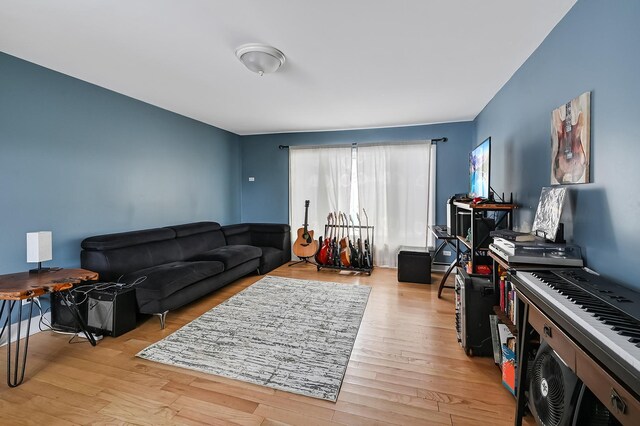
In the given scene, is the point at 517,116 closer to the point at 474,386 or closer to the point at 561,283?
the point at 561,283

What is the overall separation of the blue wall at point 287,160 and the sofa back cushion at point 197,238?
124 centimetres

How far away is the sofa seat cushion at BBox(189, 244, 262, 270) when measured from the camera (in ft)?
11.9

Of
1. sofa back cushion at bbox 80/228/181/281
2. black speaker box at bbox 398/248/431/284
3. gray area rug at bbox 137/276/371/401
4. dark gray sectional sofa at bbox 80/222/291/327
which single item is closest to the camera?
gray area rug at bbox 137/276/371/401

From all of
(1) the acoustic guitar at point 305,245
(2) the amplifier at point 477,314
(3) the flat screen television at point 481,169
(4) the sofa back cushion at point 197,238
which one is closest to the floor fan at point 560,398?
(2) the amplifier at point 477,314

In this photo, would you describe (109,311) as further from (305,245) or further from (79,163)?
(305,245)

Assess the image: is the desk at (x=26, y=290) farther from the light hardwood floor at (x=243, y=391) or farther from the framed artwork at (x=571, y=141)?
the framed artwork at (x=571, y=141)

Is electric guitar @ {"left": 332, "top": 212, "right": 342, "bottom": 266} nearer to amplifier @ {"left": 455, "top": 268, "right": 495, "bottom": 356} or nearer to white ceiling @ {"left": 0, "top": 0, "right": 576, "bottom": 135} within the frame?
white ceiling @ {"left": 0, "top": 0, "right": 576, "bottom": 135}

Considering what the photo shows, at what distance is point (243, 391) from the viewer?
5.88 feet

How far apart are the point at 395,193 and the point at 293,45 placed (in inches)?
125

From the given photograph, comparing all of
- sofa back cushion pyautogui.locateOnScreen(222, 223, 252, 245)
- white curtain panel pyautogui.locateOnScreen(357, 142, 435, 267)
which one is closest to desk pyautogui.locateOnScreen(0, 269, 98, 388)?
sofa back cushion pyautogui.locateOnScreen(222, 223, 252, 245)

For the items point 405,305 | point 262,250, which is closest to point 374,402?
point 405,305

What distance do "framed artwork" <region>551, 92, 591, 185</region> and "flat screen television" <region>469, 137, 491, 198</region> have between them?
0.54 m

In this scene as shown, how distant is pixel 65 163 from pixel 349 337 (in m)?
3.28

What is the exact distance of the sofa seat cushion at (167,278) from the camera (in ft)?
8.60
